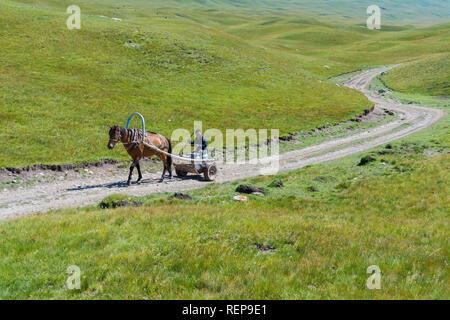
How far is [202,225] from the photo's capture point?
36.6 ft

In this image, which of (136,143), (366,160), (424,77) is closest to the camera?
(136,143)

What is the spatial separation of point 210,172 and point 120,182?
6.25 metres

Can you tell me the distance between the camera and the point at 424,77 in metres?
90.1

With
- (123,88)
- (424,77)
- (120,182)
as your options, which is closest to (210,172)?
(120,182)

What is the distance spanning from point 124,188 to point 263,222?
12.3 meters

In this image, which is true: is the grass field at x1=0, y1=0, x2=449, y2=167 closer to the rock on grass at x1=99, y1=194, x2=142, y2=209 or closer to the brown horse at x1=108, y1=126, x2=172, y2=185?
the brown horse at x1=108, y1=126, x2=172, y2=185

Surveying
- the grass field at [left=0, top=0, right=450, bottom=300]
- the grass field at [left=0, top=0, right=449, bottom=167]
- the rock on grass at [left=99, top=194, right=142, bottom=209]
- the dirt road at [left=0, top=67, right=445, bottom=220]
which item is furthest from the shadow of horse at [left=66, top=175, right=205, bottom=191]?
the rock on grass at [left=99, top=194, right=142, bottom=209]

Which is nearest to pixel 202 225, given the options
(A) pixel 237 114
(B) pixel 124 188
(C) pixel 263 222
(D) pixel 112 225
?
(C) pixel 263 222

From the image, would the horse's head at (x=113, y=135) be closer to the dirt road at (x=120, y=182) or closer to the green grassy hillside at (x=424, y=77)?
the dirt road at (x=120, y=182)

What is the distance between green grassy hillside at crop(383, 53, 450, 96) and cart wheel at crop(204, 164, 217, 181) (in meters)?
73.6

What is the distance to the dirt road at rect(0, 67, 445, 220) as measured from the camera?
17703mm

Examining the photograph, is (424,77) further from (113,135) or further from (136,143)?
(113,135)

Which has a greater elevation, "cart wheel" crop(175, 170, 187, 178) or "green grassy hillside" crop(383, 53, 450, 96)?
"green grassy hillside" crop(383, 53, 450, 96)

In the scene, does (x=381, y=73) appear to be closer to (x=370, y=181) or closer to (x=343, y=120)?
(x=343, y=120)
